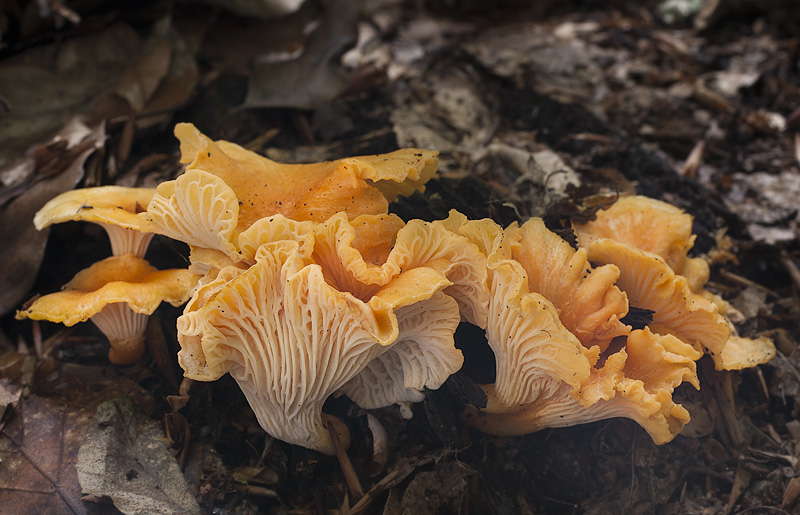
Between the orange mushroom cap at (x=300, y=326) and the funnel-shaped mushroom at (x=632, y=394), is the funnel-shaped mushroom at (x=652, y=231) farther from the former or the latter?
the orange mushroom cap at (x=300, y=326)

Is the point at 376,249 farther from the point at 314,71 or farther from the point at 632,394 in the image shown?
the point at 314,71

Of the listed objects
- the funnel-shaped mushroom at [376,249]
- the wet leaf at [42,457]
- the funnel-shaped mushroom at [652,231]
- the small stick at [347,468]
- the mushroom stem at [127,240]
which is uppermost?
the funnel-shaped mushroom at [376,249]

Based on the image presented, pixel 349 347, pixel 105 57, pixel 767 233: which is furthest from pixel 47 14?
pixel 767 233

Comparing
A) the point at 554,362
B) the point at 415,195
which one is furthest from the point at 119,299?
the point at 554,362

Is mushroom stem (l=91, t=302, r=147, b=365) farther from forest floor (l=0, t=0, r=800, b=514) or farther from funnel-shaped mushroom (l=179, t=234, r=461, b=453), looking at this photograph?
funnel-shaped mushroom (l=179, t=234, r=461, b=453)

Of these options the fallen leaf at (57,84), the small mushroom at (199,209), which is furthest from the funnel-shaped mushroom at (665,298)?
the fallen leaf at (57,84)

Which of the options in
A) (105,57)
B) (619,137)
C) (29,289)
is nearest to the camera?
(29,289)

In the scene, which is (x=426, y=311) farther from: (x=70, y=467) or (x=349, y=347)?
(x=70, y=467)
